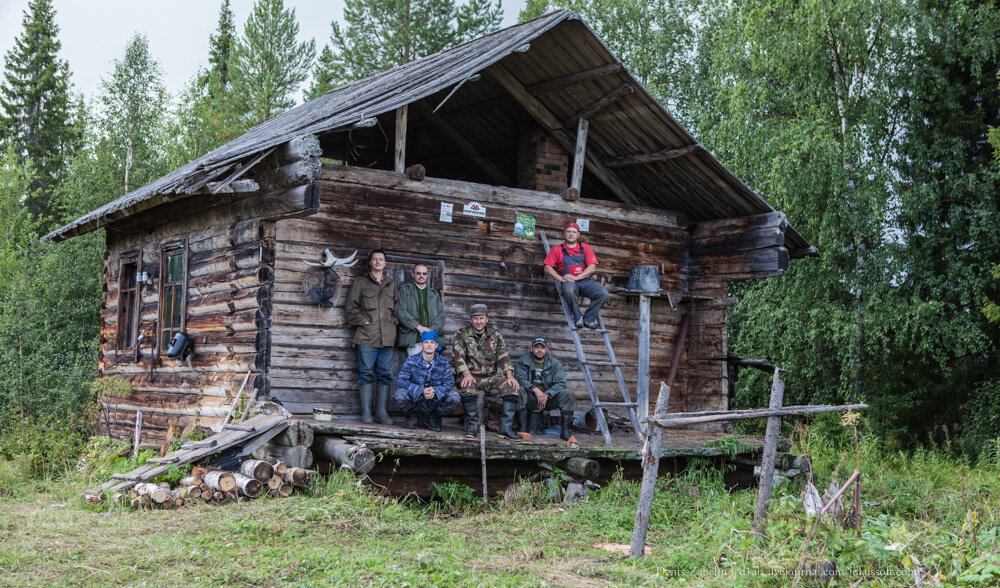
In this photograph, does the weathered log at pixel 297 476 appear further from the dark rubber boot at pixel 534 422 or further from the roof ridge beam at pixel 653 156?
the roof ridge beam at pixel 653 156

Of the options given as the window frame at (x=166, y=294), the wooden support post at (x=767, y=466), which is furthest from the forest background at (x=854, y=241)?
the wooden support post at (x=767, y=466)

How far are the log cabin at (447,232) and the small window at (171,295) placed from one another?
0.12 ft

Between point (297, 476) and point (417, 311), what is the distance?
262 centimetres

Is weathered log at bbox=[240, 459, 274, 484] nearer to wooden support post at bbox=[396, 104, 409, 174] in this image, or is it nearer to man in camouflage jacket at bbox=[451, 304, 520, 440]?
man in camouflage jacket at bbox=[451, 304, 520, 440]

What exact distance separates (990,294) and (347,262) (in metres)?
11.1

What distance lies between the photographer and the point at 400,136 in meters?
10.0

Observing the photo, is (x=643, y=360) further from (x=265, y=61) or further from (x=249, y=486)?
(x=265, y=61)

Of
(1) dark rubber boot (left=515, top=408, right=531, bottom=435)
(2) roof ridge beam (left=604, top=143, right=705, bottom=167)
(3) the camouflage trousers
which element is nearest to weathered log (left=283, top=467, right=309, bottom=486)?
(3) the camouflage trousers

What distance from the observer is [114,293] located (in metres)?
13.3

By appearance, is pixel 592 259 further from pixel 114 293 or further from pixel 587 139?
pixel 114 293

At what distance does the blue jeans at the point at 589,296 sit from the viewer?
34.7 feet

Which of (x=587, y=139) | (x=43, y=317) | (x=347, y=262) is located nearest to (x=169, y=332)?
(x=347, y=262)

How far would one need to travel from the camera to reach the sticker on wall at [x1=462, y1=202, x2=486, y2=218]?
1077cm

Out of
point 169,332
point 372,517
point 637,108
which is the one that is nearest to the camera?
point 372,517
